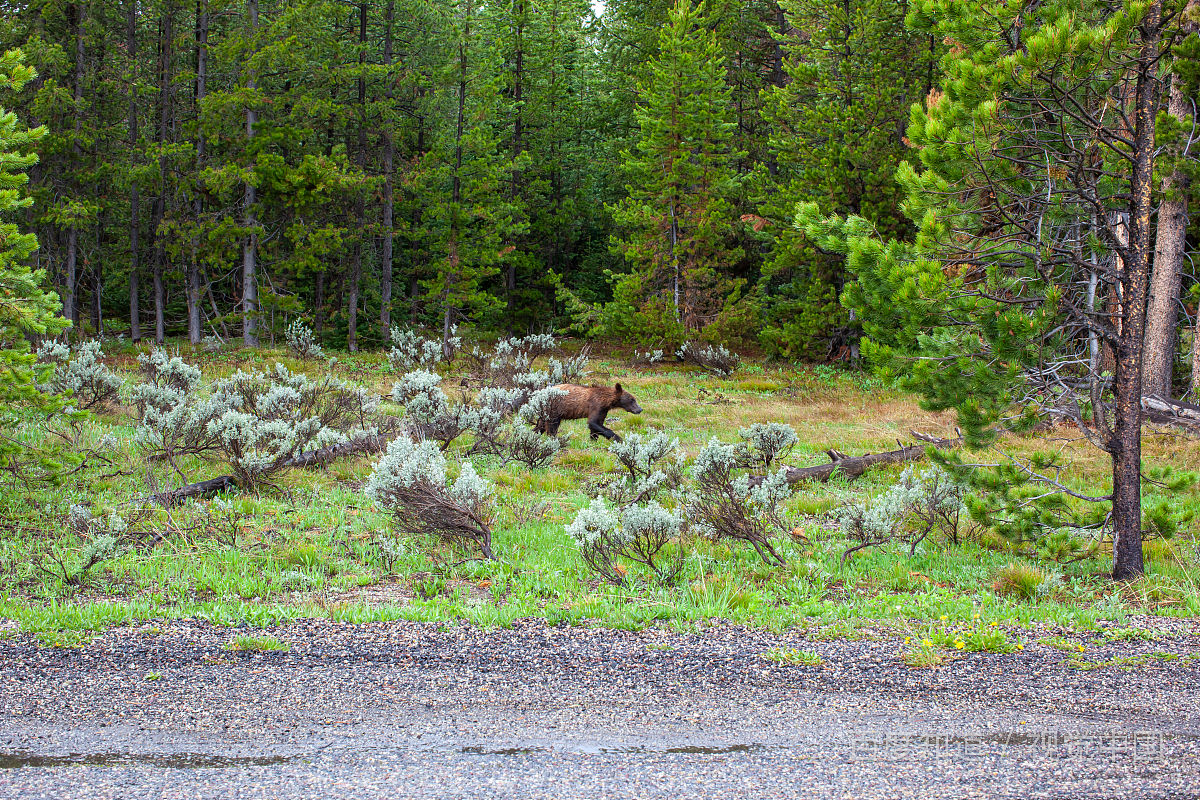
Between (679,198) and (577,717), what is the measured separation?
23257mm

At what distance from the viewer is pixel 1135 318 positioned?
6105 mm

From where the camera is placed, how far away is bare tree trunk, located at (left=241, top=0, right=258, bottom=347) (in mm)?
23219

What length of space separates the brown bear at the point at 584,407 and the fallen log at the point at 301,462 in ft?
8.52

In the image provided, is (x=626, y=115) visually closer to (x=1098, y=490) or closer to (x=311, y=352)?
(x=311, y=352)

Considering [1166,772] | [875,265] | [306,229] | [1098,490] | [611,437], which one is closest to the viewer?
[1166,772]

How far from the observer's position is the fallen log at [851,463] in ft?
34.9

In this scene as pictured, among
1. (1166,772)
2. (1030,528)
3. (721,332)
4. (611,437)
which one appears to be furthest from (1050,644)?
(721,332)

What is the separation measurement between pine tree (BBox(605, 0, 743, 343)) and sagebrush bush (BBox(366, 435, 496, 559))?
18124 millimetres

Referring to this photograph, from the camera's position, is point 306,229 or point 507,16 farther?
point 507,16

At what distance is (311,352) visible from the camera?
2288 centimetres

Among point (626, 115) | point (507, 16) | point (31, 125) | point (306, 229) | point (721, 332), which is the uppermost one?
point (507, 16)

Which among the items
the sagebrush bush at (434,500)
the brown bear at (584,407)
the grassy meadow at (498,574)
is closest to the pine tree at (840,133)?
the brown bear at (584,407)

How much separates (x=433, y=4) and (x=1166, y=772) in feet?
88.0

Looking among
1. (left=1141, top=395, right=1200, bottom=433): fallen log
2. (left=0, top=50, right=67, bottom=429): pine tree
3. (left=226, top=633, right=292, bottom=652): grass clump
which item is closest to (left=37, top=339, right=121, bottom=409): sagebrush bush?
(left=0, top=50, right=67, bottom=429): pine tree
